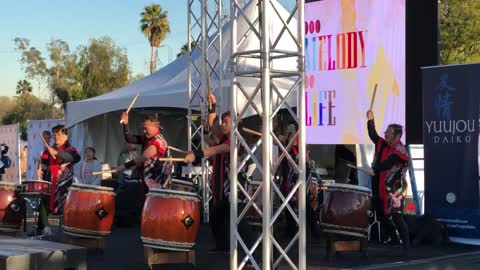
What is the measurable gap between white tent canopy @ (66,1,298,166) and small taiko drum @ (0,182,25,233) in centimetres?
413

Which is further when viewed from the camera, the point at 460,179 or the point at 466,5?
the point at 466,5

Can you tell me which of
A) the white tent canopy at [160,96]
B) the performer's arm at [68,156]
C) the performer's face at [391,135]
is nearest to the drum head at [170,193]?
the performer's arm at [68,156]

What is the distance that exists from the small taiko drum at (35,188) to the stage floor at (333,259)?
1.03m

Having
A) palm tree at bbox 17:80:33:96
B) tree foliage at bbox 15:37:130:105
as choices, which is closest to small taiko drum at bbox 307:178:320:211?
tree foliage at bbox 15:37:130:105

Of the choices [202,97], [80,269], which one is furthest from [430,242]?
[80,269]

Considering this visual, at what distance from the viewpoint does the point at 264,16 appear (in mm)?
5516

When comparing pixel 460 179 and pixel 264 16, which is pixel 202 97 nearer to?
pixel 460 179

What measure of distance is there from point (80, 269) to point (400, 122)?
5446 millimetres

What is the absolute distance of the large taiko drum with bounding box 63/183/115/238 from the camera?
309 inches

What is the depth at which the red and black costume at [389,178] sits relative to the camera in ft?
26.5

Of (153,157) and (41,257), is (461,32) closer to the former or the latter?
(153,157)

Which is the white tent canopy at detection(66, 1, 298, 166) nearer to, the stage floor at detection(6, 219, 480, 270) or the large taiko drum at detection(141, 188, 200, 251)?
the stage floor at detection(6, 219, 480, 270)

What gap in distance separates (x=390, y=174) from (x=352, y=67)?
8.02ft

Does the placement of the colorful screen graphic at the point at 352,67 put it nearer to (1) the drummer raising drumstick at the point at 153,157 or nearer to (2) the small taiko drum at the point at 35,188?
(1) the drummer raising drumstick at the point at 153,157
